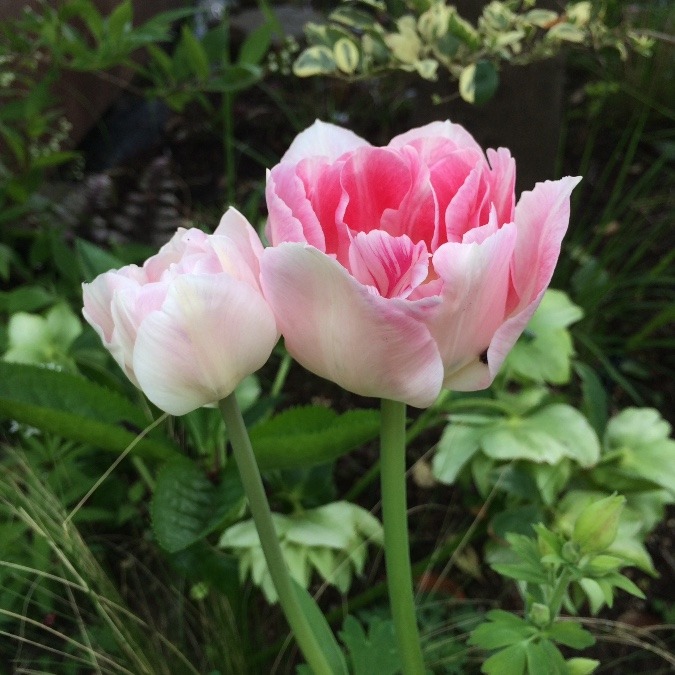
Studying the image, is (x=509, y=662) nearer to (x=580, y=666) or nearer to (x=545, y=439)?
(x=580, y=666)

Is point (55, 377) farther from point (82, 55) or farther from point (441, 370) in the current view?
point (82, 55)

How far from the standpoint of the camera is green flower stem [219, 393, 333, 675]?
1.64 ft

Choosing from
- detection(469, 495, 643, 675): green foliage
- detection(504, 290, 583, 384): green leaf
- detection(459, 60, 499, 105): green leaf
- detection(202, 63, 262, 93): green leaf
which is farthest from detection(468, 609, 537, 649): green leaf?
detection(202, 63, 262, 93): green leaf

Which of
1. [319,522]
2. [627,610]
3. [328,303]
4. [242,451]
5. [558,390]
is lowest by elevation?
[627,610]

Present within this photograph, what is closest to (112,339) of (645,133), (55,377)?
(55,377)

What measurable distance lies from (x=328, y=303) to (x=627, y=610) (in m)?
1.08

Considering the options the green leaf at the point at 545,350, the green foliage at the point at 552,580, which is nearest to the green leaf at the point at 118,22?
the green leaf at the point at 545,350

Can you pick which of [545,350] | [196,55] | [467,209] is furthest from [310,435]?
[196,55]

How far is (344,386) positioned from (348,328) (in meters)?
0.06

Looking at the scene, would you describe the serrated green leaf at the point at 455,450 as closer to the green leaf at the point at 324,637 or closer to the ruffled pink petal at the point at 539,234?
the green leaf at the point at 324,637

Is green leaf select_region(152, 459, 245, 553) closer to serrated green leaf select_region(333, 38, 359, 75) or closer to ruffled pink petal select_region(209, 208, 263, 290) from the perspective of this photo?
ruffled pink petal select_region(209, 208, 263, 290)

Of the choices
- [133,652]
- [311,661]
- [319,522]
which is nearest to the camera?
[311,661]

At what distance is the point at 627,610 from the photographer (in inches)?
50.4

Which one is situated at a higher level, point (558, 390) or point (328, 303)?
point (328, 303)
